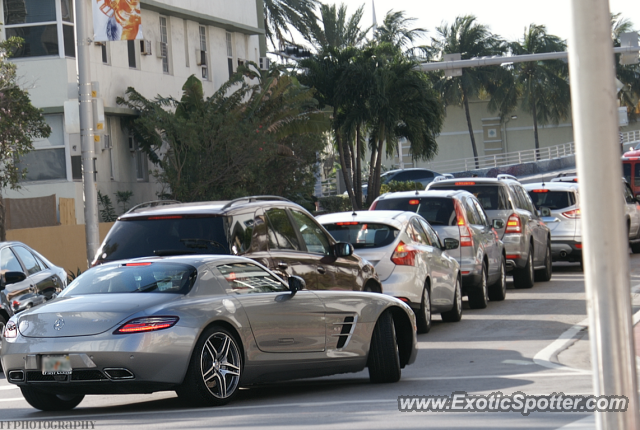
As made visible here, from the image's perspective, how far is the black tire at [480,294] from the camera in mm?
15875

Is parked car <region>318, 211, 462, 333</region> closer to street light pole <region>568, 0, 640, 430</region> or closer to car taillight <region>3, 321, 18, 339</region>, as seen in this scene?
car taillight <region>3, 321, 18, 339</region>

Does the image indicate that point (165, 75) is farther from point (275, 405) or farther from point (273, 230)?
point (275, 405)

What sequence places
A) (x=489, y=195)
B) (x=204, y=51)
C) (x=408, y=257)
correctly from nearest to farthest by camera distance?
(x=408, y=257), (x=489, y=195), (x=204, y=51)

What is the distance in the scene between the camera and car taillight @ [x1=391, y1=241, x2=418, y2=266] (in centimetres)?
1312

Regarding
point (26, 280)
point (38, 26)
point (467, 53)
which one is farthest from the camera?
point (467, 53)

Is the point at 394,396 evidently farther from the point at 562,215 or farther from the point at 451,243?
the point at 562,215

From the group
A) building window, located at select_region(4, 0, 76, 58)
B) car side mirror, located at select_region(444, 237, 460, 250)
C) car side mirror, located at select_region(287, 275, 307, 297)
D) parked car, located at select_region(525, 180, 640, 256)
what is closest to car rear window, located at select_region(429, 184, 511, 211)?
parked car, located at select_region(525, 180, 640, 256)

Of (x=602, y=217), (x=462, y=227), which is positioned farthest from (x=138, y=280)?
(x=462, y=227)

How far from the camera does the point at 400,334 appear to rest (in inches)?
382

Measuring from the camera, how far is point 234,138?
24.9 m

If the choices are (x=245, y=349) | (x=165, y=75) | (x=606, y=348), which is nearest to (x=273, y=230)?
(x=245, y=349)

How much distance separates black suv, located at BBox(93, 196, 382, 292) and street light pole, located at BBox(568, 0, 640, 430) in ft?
20.5

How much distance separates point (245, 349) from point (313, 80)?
1063 inches

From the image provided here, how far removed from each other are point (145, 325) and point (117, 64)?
21951 millimetres
